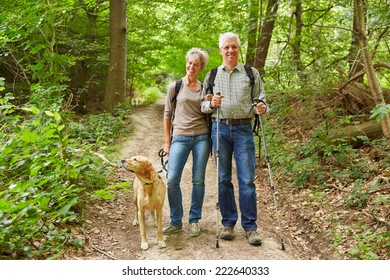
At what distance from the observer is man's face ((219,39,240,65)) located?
13.5 ft

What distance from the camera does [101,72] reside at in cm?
1297

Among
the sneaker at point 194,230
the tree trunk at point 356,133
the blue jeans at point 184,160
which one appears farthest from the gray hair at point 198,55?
the tree trunk at point 356,133

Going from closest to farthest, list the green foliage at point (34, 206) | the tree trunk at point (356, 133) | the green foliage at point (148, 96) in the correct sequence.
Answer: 1. the green foliage at point (34, 206)
2. the tree trunk at point (356, 133)
3. the green foliage at point (148, 96)

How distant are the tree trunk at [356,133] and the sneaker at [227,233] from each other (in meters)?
3.50

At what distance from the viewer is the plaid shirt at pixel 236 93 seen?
4219 mm

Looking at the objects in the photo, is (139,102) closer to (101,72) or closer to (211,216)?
(101,72)

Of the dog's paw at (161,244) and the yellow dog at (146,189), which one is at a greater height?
the yellow dog at (146,189)

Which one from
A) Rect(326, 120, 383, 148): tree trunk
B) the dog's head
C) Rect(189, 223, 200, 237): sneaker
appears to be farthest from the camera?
Rect(326, 120, 383, 148): tree trunk

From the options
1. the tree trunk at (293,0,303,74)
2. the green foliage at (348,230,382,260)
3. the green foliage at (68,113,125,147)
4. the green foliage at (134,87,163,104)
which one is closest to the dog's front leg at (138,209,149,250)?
the green foliage at (348,230,382,260)

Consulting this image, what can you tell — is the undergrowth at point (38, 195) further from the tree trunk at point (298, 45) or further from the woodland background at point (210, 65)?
the tree trunk at point (298, 45)

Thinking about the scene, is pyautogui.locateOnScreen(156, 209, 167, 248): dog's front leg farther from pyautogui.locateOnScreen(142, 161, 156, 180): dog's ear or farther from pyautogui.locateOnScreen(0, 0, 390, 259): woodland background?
pyautogui.locateOnScreen(0, 0, 390, 259): woodland background
